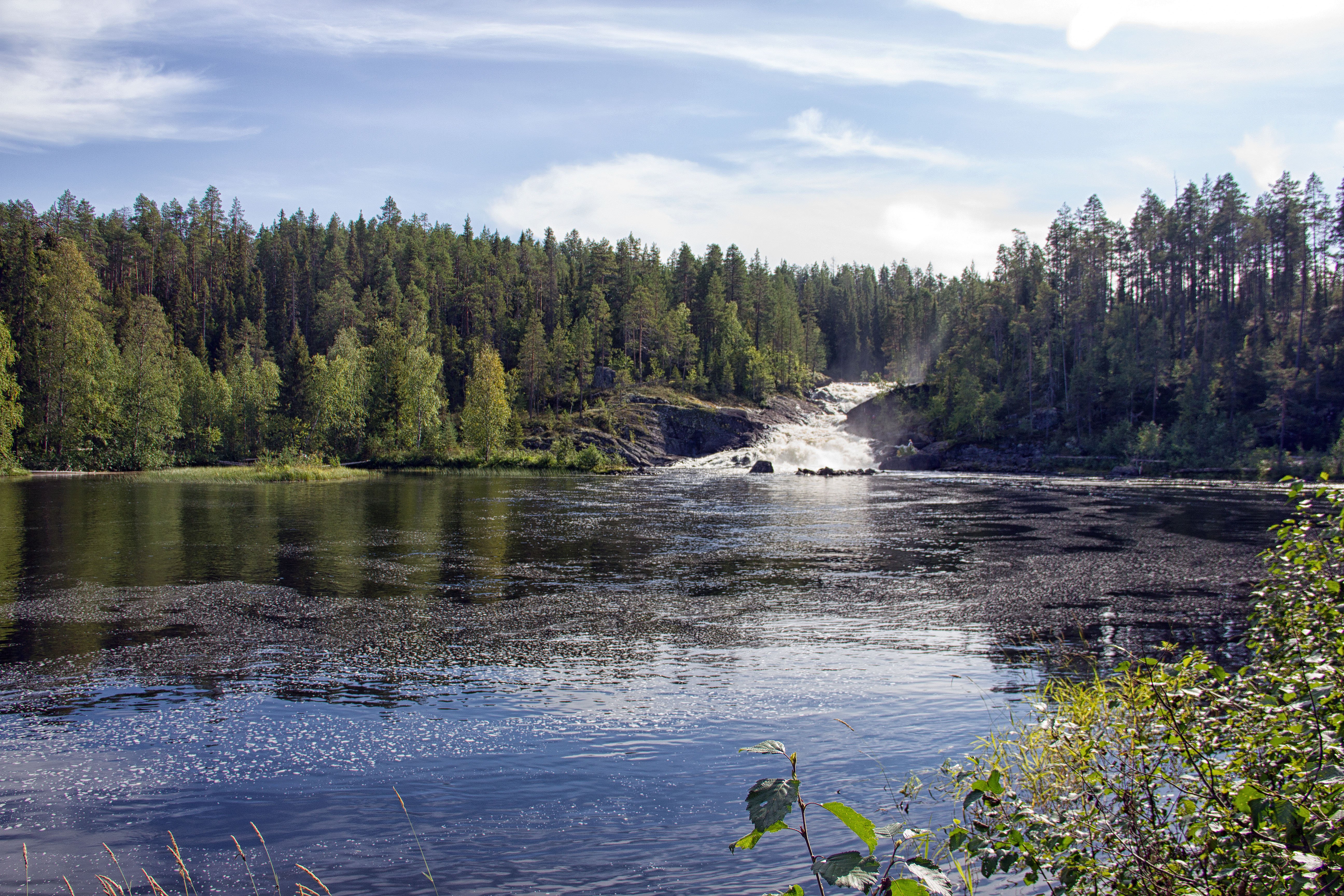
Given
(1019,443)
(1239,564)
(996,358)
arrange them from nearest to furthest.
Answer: (1239,564)
(1019,443)
(996,358)

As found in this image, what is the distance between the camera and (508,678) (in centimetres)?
1239

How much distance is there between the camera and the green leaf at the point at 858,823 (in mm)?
2656

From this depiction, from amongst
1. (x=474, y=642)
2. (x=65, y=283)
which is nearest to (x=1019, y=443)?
(x=474, y=642)

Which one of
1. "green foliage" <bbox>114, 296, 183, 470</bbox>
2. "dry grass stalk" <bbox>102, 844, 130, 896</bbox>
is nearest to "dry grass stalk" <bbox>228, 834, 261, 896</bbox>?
"dry grass stalk" <bbox>102, 844, 130, 896</bbox>

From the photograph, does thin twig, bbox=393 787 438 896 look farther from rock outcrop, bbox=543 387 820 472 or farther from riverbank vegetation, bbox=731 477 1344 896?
rock outcrop, bbox=543 387 820 472

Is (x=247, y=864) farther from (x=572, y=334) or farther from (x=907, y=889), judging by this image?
(x=572, y=334)

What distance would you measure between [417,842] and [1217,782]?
6.52 m

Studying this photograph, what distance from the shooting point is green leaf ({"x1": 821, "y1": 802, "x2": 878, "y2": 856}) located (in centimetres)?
266

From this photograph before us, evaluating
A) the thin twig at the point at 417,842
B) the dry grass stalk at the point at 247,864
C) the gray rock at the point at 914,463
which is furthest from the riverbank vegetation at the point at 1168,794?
the gray rock at the point at 914,463

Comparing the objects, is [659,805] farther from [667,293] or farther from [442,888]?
[667,293]

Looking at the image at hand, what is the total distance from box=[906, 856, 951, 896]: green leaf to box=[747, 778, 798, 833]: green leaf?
0.48 meters

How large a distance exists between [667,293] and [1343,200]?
90.8m

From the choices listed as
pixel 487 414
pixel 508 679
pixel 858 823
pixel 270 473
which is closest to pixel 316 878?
pixel 858 823

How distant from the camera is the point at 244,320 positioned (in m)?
113
